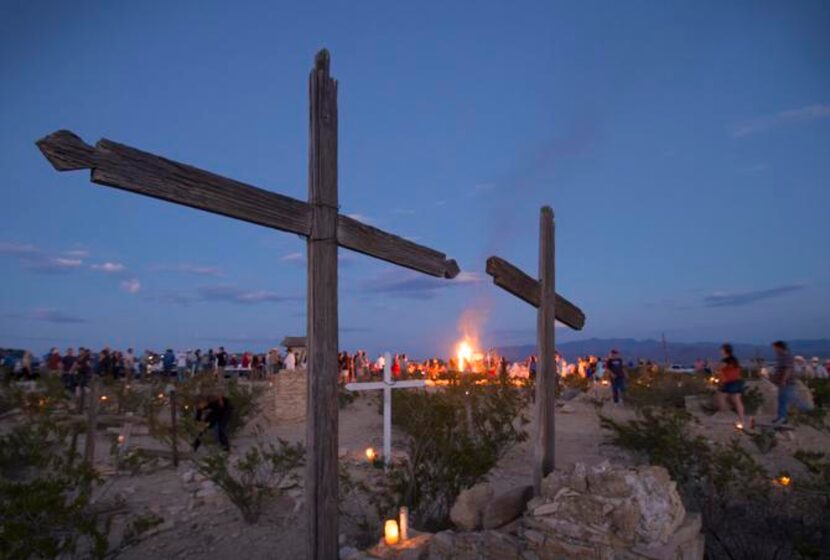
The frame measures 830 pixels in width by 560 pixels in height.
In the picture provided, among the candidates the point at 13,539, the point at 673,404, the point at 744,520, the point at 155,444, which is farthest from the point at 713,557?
the point at 673,404

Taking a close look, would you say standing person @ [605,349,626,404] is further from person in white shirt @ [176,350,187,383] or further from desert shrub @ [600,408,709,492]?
person in white shirt @ [176,350,187,383]

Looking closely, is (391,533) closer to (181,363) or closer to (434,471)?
(434,471)

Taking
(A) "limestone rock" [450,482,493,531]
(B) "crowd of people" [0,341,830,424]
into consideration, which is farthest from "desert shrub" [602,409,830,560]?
(B) "crowd of people" [0,341,830,424]

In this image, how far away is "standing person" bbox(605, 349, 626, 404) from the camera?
58.9 ft

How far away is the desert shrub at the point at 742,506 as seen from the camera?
216 inches

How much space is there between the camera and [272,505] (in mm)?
8500

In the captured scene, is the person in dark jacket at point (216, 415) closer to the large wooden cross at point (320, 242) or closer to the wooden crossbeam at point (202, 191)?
the large wooden cross at point (320, 242)

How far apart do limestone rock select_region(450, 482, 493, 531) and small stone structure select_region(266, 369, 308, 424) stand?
1062 centimetres

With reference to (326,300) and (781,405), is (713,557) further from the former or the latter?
(781,405)

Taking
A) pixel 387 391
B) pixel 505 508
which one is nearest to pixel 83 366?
pixel 387 391

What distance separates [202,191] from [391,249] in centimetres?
160

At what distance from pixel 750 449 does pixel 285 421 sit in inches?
444

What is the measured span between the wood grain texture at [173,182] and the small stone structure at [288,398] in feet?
41.6

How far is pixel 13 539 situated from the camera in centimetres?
429
